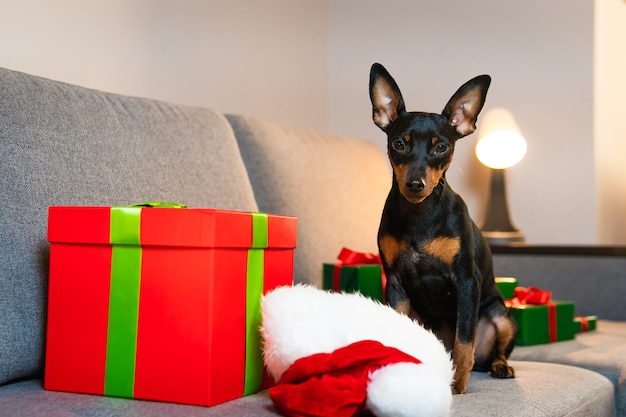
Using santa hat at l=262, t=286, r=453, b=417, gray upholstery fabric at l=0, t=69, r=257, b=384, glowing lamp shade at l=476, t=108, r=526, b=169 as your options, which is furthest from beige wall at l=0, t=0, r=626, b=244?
santa hat at l=262, t=286, r=453, b=417

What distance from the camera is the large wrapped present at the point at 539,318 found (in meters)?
1.93

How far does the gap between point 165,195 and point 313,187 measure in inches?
27.2

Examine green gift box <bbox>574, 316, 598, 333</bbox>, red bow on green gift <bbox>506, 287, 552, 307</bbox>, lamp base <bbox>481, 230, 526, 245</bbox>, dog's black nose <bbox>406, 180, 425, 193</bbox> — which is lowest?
green gift box <bbox>574, 316, 598, 333</bbox>

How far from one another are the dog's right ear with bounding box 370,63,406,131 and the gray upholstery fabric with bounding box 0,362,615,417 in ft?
1.89

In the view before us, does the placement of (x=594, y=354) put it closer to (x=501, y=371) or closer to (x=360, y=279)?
(x=501, y=371)

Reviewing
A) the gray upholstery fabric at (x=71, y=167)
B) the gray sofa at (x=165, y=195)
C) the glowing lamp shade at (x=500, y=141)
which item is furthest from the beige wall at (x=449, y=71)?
the gray upholstery fabric at (x=71, y=167)

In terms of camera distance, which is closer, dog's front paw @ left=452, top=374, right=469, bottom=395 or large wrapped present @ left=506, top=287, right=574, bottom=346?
dog's front paw @ left=452, top=374, right=469, bottom=395

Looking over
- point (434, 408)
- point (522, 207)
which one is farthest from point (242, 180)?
point (522, 207)

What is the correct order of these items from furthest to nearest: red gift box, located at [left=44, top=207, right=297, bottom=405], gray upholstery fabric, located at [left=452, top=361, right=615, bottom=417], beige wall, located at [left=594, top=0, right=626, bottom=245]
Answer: beige wall, located at [left=594, top=0, right=626, bottom=245] → gray upholstery fabric, located at [left=452, top=361, right=615, bottom=417] → red gift box, located at [left=44, top=207, right=297, bottom=405]

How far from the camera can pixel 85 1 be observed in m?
2.14

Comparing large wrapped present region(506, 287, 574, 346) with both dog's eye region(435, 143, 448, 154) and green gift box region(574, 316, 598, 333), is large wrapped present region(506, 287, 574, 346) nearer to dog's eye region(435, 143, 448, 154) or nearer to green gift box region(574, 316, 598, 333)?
green gift box region(574, 316, 598, 333)

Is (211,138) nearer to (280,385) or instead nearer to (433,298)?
(433,298)

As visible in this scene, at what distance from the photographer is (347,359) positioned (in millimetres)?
1054

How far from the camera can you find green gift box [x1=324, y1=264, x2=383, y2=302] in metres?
1.85
